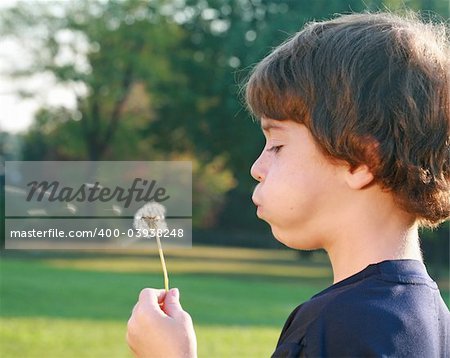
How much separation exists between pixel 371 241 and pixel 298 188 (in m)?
0.17

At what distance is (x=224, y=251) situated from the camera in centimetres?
4341

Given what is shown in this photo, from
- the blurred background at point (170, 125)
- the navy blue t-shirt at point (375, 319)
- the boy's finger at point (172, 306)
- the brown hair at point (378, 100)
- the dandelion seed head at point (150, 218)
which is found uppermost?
the brown hair at point (378, 100)

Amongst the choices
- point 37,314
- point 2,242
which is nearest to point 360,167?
point 37,314

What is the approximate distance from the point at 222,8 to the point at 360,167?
33.3 meters

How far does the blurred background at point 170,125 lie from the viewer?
22.7 meters

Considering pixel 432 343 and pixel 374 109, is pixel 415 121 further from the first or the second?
pixel 432 343

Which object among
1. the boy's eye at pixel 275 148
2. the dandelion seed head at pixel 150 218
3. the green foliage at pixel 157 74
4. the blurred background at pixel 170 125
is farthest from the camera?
the green foliage at pixel 157 74

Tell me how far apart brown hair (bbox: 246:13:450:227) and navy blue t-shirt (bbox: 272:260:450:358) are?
0.18 metres

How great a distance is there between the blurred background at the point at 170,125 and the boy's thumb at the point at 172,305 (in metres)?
14.9

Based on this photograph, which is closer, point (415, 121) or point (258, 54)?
point (415, 121)

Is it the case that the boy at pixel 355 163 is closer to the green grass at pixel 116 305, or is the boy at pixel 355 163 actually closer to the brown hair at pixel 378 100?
the brown hair at pixel 378 100

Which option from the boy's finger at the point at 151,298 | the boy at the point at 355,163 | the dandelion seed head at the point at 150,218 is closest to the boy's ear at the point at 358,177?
the boy at the point at 355,163

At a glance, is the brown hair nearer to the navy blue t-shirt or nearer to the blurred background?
the navy blue t-shirt

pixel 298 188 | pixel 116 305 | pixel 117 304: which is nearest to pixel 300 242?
pixel 298 188
